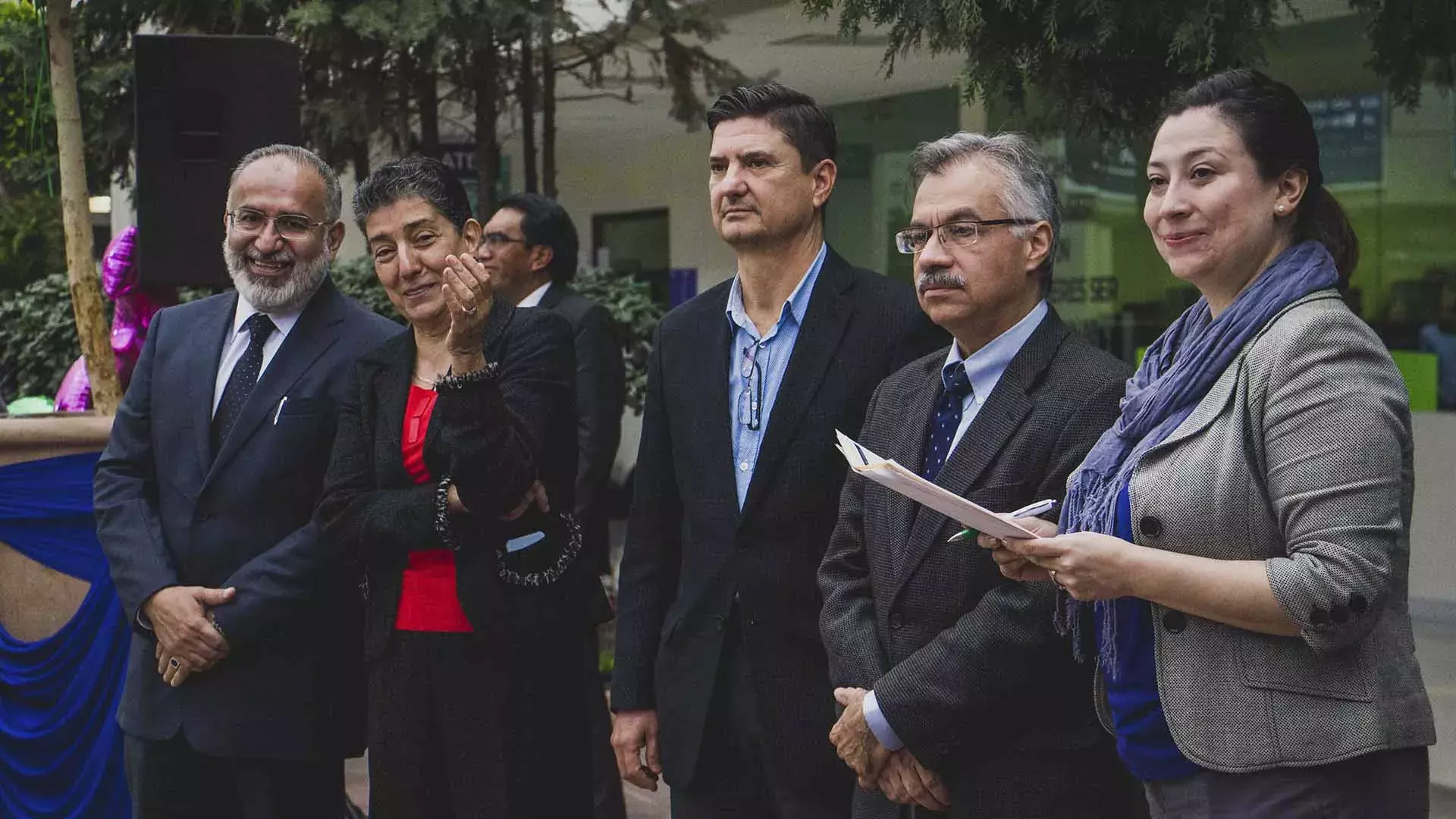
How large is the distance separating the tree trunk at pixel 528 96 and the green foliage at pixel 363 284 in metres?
1.26

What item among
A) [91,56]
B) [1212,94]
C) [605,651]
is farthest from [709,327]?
[91,56]

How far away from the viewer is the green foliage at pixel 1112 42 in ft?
15.0

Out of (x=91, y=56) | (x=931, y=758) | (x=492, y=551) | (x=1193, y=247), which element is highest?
(x=91, y=56)

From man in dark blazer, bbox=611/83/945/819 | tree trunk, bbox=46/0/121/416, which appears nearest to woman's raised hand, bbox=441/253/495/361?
man in dark blazer, bbox=611/83/945/819

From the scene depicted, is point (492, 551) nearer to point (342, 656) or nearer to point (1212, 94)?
point (342, 656)

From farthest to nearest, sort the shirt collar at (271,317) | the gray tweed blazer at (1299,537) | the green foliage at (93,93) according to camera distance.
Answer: the green foliage at (93,93) → the shirt collar at (271,317) → the gray tweed blazer at (1299,537)

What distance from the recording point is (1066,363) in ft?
10.7

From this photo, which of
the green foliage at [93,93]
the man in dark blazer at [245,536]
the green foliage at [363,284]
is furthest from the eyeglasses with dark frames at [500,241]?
the green foliage at [363,284]

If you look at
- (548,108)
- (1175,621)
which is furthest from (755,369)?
(548,108)

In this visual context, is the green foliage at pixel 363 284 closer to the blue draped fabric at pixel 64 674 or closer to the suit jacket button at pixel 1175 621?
the blue draped fabric at pixel 64 674

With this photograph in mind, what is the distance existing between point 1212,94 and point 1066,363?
0.67m

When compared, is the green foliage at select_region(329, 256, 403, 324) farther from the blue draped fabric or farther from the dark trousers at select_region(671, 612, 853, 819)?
the dark trousers at select_region(671, 612, 853, 819)

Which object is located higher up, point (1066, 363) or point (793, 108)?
point (793, 108)

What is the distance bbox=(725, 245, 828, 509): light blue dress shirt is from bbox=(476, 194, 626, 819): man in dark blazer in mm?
1882
